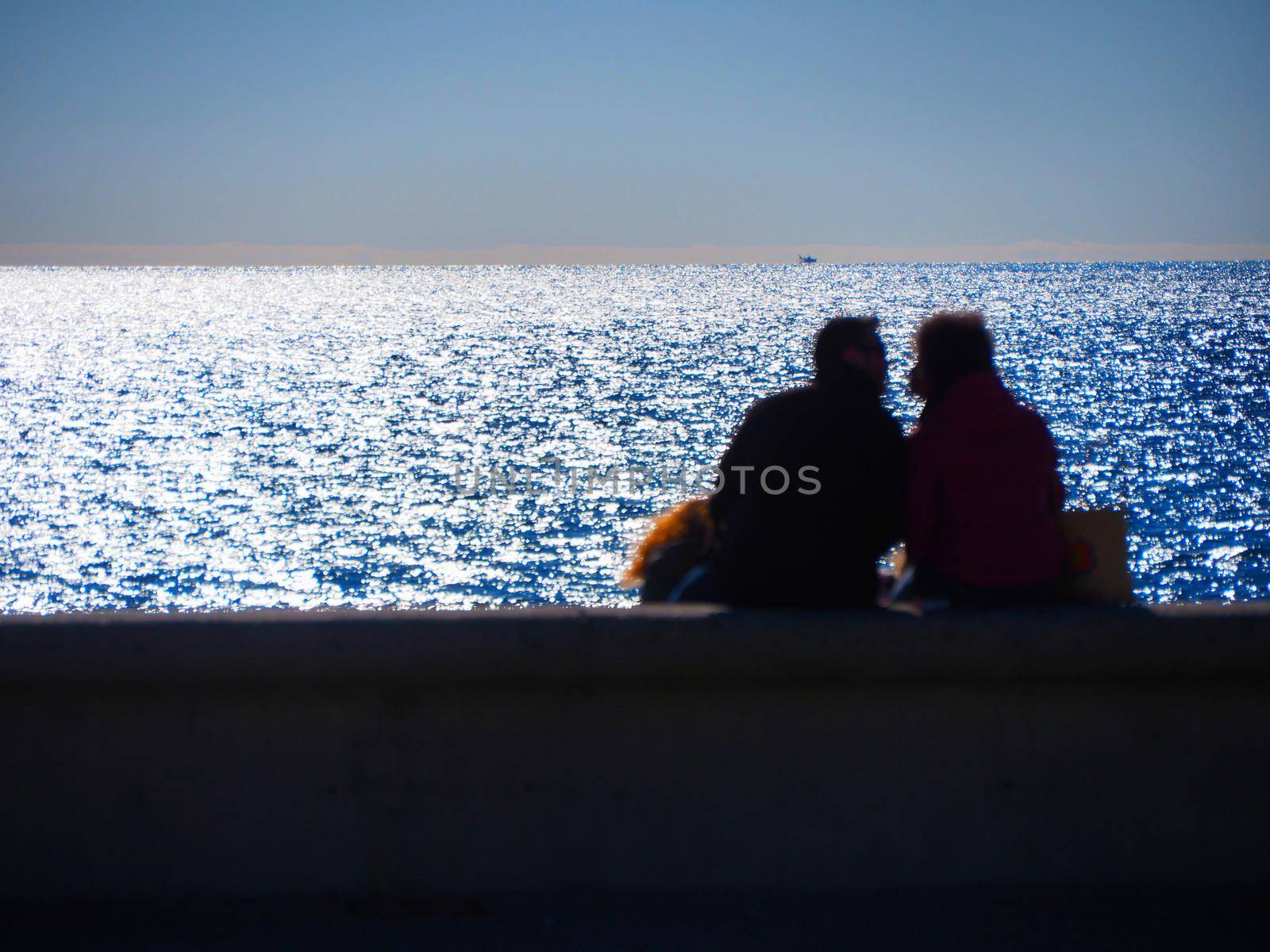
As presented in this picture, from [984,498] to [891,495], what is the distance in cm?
24

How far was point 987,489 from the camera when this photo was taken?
3.24 m

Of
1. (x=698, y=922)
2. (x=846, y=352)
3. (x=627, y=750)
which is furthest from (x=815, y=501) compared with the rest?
(x=698, y=922)

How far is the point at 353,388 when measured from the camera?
5803 cm

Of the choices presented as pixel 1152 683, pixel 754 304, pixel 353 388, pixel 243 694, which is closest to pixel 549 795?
pixel 243 694

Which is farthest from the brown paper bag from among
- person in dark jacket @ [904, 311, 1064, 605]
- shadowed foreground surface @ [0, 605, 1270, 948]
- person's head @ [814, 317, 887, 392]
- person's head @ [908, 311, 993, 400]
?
person's head @ [814, 317, 887, 392]

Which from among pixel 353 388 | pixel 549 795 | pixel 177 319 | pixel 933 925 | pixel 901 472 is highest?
pixel 177 319

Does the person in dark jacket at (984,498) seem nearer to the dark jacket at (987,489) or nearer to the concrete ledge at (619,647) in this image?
the dark jacket at (987,489)

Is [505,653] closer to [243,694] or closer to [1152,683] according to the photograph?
[243,694]

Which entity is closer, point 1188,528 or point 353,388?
point 1188,528

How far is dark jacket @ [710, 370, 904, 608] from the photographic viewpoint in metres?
3.26

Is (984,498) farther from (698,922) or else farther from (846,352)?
(698,922)

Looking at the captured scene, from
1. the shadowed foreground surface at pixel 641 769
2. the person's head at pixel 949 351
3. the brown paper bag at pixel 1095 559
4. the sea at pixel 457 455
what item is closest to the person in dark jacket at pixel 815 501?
the person's head at pixel 949 351

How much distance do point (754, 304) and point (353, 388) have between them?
94900mm

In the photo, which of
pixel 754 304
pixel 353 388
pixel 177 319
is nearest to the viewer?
pixel 353 388
